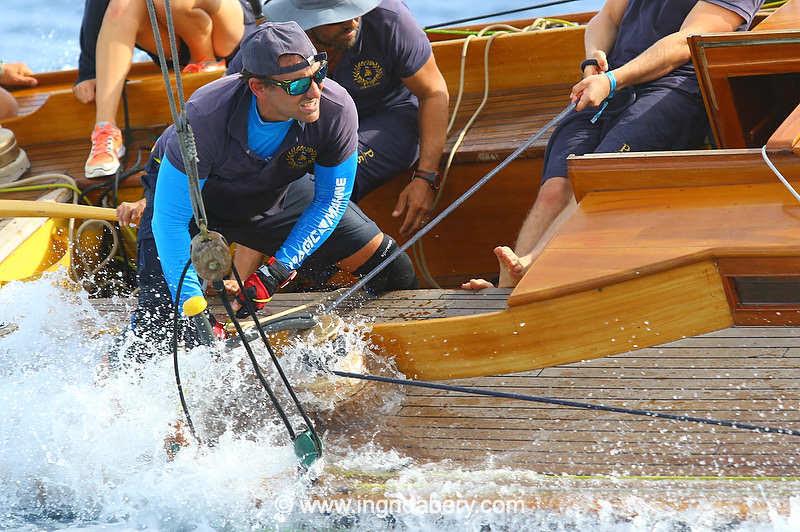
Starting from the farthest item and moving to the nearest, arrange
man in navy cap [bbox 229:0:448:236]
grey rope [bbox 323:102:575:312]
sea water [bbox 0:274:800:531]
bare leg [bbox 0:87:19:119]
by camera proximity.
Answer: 1. bare leg [bbox 0:87:19:119]
2. man in navy cap [bbox 229:0:448:236]
3. grey rope [bbox 323:102:575:312]
4. sea water [bbox 0:274:800:531]

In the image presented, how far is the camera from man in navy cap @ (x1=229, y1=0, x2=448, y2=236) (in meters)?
3.36

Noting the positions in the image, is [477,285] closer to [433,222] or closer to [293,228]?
[433,222]

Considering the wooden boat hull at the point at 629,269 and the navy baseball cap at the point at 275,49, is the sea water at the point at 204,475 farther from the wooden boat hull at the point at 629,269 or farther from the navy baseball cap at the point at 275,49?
the navy baseball cap at the point at 275,49

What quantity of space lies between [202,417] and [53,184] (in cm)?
168

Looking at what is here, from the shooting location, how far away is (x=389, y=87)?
142 inches

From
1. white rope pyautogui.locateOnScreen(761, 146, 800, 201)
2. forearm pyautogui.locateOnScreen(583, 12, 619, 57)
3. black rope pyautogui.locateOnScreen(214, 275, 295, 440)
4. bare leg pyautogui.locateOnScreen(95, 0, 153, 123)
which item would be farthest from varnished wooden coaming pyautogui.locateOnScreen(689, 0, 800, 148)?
bare leg pyautogui.locateOnScreen(95, 0, 153, 123)

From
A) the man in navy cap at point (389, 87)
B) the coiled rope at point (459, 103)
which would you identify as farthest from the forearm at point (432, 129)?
the coiled rope at point (459, 103)

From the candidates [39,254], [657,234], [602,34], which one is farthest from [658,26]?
[39,254]

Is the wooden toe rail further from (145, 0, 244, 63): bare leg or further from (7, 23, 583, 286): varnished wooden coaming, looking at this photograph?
(145, 0, 244, 63): bare leg

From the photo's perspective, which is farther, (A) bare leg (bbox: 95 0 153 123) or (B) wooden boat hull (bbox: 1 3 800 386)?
(A) bare leg (bbox: 95 0 153 123)

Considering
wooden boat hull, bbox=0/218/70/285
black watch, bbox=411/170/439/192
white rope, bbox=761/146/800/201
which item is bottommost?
wooden boat hull, bbox=0/218/70/285

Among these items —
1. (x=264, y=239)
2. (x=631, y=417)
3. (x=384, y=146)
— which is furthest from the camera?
(x=384, y=146)

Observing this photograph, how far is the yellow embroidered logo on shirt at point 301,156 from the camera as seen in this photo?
292 cm

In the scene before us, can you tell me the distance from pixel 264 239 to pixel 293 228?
0.17 meters
